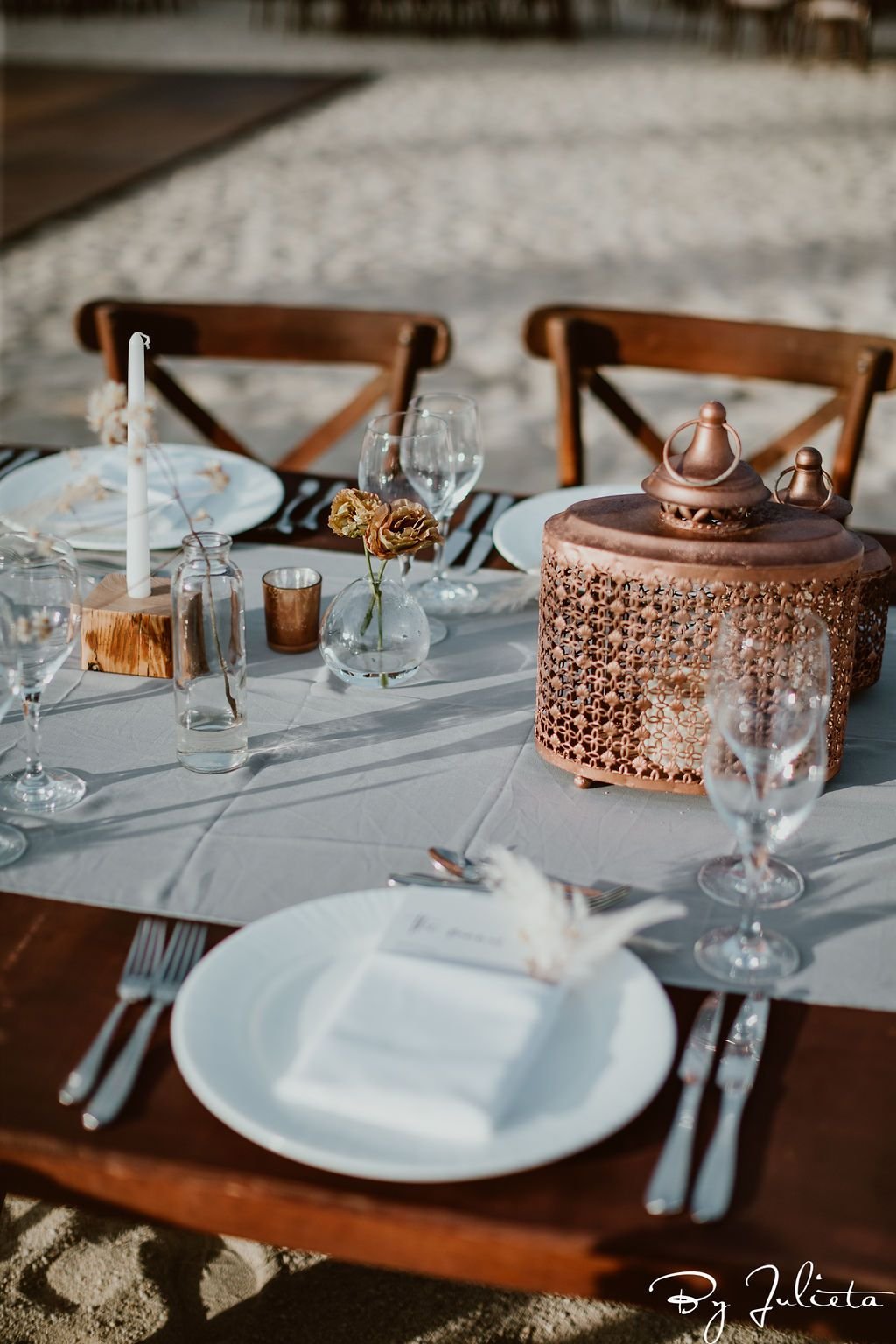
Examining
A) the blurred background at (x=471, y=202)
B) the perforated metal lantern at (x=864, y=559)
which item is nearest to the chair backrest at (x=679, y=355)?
the perforated metal lantern at (x=864, y=559)

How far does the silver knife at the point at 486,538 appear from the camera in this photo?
1577 mm

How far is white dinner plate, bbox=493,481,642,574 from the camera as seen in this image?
1.52 meters

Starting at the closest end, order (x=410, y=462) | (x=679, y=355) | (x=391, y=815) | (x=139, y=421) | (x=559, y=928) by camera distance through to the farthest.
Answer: (x=559, y=928), (x=391, y=815), (x=139, y=421), (x=410, y=462), (x=679, y=355)

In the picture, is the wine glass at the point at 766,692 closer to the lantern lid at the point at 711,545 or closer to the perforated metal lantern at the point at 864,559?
the lantern lid at the point at 711,545

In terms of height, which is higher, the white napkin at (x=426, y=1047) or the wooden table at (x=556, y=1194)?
the white napkin at (x=426, y=1047)

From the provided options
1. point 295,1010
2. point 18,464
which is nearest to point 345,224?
point 18,464

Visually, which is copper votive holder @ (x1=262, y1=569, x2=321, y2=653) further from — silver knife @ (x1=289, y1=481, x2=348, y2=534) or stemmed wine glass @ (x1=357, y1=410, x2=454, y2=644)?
silver knife @ (x1=289, y1=481, x2=348, y2=534)

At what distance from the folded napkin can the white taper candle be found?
0.55m

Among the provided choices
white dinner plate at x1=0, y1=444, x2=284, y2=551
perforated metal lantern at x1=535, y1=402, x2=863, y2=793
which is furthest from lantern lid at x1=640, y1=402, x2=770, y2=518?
white dinner plate at x1=0, y1=444, x2=284, y2=551

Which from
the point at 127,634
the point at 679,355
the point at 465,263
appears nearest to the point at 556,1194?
the point at 127,634

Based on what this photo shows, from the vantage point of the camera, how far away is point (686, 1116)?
30.6 inches

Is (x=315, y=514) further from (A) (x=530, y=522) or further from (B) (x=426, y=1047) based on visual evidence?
(B) (x=426, y=1047)

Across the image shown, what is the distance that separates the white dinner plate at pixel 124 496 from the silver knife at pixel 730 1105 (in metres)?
0.87

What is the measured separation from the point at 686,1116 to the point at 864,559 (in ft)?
1.91
